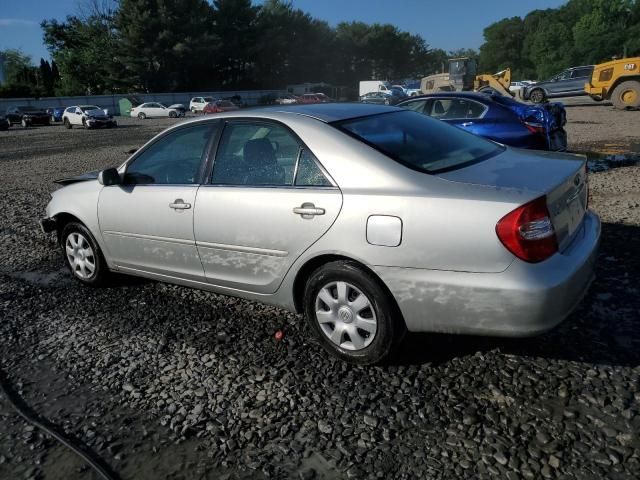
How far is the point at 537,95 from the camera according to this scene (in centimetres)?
2677

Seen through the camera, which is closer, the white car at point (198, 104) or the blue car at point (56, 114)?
the blue car at point (56, 114)

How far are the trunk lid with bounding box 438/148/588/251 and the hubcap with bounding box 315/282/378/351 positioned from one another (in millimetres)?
850

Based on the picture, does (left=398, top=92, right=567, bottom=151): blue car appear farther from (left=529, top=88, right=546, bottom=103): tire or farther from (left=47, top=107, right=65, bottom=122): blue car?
(left=47, top=107, right=65, bottom=122): blue car

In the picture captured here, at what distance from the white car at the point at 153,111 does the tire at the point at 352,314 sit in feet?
140

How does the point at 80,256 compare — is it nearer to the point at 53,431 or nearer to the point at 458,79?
the point at 53,431

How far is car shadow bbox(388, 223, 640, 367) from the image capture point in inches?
125

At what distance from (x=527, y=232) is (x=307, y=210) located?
121 centimetres

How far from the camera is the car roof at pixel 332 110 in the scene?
11.5ft

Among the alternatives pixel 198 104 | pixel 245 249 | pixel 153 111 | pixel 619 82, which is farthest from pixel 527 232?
pixel 198 104

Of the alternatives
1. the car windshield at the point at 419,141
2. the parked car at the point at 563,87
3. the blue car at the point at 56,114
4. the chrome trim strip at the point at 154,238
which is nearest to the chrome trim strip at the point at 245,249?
the chrome trim strip at the point at 154,238

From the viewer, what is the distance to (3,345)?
3.82 meters

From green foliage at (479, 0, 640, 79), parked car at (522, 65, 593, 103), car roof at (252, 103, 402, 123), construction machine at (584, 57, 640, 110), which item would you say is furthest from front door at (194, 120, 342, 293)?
green foliage at (479, 0, 640, 79)

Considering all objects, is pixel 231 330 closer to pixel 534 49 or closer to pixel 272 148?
pixel 272 148

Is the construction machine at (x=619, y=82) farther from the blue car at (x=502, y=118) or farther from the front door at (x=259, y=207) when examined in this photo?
the front door at (x=259, y=207)
